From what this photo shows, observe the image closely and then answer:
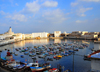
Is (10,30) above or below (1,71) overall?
above

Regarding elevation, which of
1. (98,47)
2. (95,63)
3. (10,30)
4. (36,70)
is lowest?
(36,70)

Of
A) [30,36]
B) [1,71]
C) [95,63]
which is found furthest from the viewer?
[30,36]

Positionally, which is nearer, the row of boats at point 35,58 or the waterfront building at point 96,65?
the waterfront building at point 96,65

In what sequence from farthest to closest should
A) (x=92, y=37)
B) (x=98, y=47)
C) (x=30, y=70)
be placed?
(x=92, y=37) < (x=30, y=70) < (x=98, y=47)

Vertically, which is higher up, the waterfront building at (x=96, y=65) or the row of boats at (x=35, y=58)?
the waterfront building at (x=96, y=65)

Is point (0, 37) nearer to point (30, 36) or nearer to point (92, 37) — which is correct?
point (30, 36)

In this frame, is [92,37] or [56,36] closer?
[92,37]

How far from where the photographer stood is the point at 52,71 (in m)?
5.98

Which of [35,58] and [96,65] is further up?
[96,65]

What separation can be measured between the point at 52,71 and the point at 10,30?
1610 inches

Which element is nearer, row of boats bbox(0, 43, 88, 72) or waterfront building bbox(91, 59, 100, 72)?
waterfront building bbox(91, 59, 100, 72)

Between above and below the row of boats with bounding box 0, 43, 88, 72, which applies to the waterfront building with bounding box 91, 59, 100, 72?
above

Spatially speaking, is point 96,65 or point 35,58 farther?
point 35,58

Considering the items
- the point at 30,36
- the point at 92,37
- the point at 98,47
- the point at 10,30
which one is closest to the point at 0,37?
the point at 10,30
